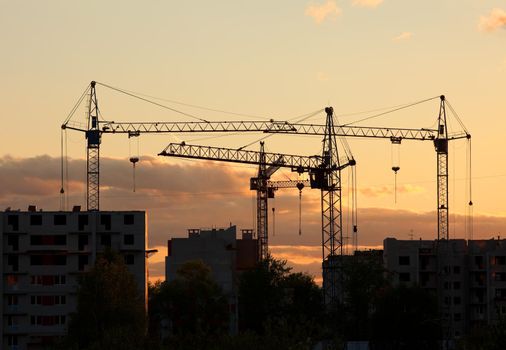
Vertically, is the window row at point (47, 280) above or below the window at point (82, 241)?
below

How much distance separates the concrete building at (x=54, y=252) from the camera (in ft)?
586

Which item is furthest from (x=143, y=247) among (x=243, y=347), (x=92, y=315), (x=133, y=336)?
(x=243, y=347)

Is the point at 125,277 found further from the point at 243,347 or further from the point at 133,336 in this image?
the point at 243,347

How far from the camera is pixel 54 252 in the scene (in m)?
180

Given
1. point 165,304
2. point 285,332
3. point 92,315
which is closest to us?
point 285,332

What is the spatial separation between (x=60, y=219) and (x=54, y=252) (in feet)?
13.8

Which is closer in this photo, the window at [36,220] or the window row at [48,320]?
the window row at [48,320]

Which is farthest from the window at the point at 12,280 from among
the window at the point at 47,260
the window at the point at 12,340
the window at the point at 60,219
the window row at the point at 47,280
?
the window at the point at 60,219

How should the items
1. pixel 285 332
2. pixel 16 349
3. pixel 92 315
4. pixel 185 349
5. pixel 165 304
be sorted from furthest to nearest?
pixel 165 304 < pixel 16 349 < pixel 92 315 < pixel 185 349 < pixel 285 332

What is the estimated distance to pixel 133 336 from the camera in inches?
4697

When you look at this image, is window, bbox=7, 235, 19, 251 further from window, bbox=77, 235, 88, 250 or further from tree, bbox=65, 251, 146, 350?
tree, bbox=65, 251, 146, 350

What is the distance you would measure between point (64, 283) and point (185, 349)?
66.7 meters

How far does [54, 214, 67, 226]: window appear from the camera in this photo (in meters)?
181

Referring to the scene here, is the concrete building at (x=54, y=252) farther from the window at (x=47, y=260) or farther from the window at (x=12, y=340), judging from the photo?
the window at (x=12, y=340)
